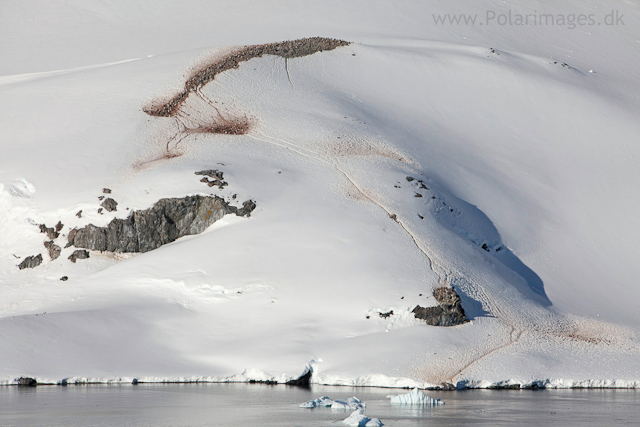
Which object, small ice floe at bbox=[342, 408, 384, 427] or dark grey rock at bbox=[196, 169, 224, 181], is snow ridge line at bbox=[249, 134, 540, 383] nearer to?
dark grey rock at bbox=[196, 169, 224, 181]

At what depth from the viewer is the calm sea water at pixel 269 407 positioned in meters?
14.7

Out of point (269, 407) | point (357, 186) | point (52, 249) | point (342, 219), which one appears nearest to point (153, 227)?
point (52, 249)

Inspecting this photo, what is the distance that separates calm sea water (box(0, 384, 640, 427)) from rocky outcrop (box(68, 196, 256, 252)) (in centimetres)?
697

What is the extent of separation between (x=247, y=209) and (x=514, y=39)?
2698 cm

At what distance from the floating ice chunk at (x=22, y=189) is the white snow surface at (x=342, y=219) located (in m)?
0.05

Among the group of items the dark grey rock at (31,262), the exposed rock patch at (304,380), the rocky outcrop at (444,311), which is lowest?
the exposed rock patch at (304,380)

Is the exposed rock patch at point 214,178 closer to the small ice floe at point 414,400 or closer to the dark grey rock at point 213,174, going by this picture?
the dark grey rock at point 213,174

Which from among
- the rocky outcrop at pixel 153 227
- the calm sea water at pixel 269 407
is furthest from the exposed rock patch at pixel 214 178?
the calm sea water at pixel 269 407

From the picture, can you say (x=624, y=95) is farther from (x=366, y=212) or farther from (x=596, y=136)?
(x=366, y=212)

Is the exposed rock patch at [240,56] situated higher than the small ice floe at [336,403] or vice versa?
the exposed rock patch at [240,56]

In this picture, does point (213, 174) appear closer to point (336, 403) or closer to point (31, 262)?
point (31, 262)

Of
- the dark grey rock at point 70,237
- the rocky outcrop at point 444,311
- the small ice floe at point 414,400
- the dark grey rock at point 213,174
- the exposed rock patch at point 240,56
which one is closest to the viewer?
the small ice floe at point 414,400

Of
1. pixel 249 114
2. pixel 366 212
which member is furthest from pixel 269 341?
pixel 249 114

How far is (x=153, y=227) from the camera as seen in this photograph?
84.1ft
